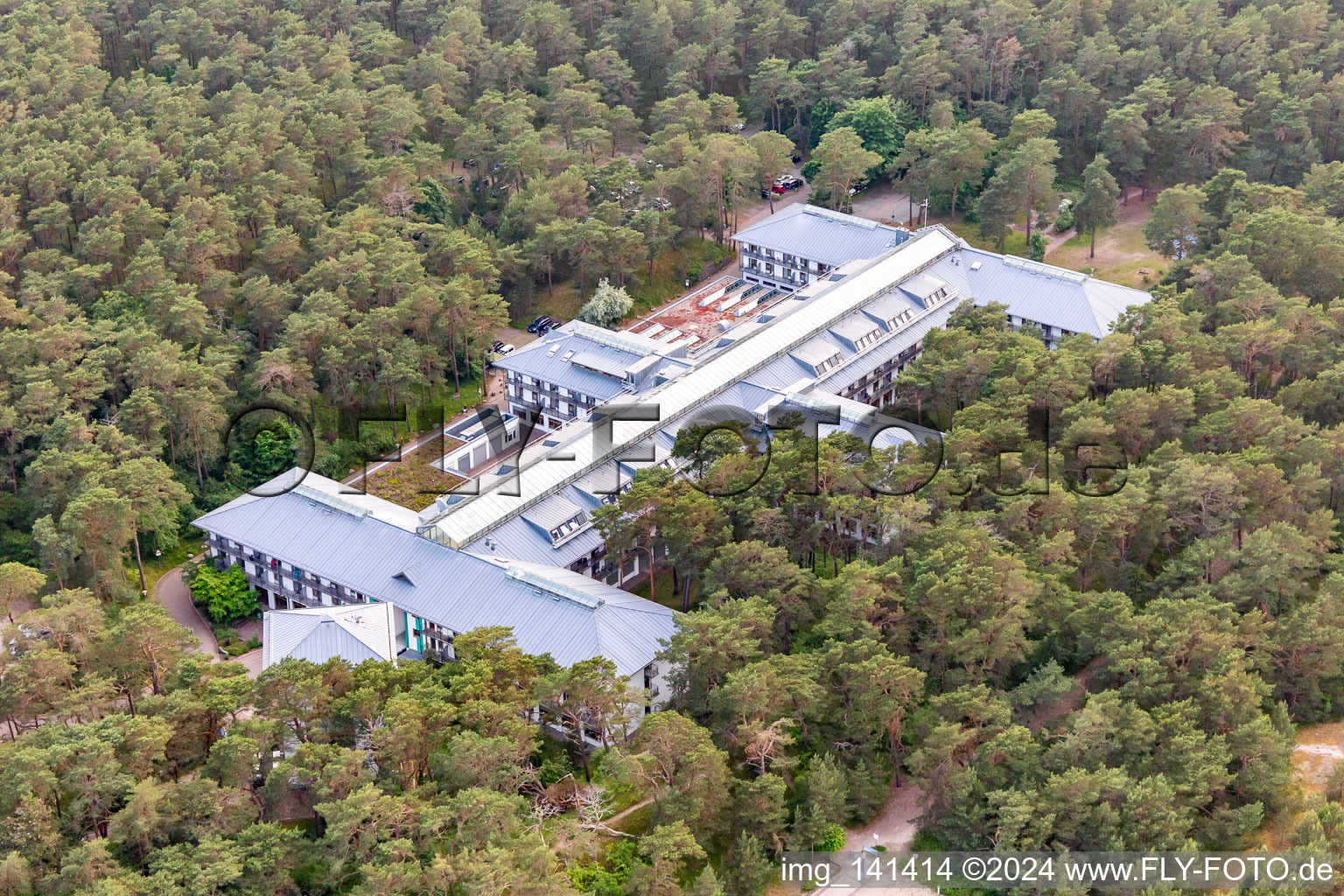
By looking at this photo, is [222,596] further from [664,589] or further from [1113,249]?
[1113,249]

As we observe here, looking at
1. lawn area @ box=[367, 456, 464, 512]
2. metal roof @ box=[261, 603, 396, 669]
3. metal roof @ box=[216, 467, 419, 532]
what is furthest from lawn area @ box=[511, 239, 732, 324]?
metal roof @ box=[261, 603, 396, 669]

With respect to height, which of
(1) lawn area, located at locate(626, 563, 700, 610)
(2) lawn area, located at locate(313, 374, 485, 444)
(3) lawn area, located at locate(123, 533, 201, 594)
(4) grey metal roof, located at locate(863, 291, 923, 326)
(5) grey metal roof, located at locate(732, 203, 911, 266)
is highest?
(5) grey metal roof, located at locate(732, 203, 911, 266)

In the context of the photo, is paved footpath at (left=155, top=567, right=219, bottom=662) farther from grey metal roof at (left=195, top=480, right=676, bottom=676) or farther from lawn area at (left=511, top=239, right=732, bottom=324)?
lawn area at (left=511, top=239, right=732, bottom=324)

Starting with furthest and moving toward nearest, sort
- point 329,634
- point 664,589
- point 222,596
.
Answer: point 664,589, point 222,596, point 329,634

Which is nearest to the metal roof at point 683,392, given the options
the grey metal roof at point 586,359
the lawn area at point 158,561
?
the grey metal roof at point 586,359

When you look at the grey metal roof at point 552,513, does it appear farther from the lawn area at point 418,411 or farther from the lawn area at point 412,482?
the lawn area at point 418,411

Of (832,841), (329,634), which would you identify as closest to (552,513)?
(329,634)

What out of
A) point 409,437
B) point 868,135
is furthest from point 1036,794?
point 868,135
